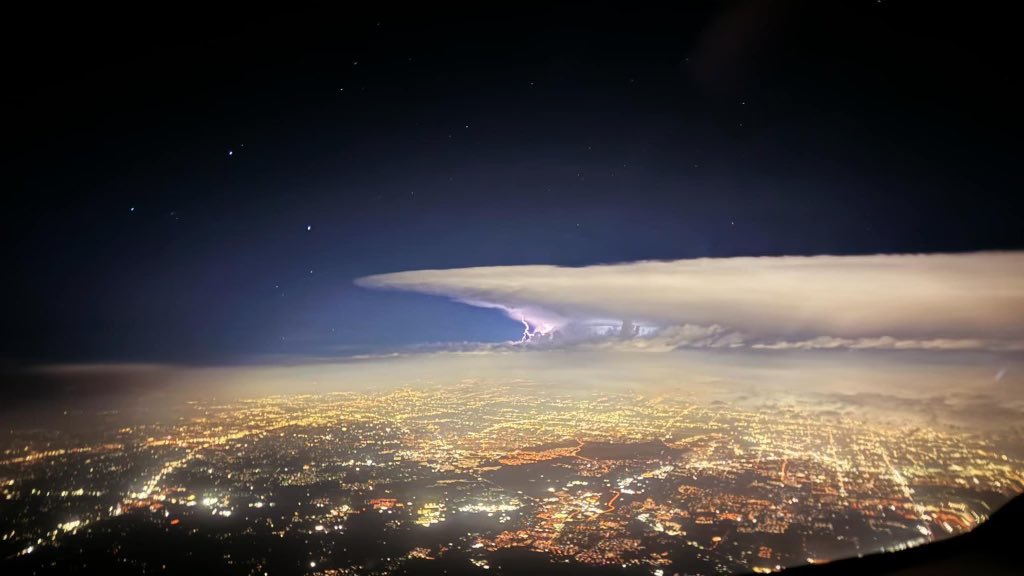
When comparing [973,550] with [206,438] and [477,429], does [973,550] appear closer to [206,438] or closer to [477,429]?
[477,429]

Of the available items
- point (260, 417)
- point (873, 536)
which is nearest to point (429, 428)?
point (260, 417)

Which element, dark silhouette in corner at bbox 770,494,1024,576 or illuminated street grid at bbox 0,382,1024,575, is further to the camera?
illuminated street grid at bbox 0,382,1024,575

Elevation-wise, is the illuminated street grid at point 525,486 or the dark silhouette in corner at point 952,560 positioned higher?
the dark silhouette in corner at point 952,560

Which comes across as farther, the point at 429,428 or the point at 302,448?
the point at 429,428

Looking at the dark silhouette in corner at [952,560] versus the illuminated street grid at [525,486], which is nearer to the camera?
the dark silhouette in corner at [952,560]

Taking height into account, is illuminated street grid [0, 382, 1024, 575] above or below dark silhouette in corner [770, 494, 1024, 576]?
below

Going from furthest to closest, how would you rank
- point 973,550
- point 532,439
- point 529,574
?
point 532,439 → point 529,574 → point 973,550

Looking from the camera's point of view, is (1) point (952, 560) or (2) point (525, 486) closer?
(1) point (952, 560)

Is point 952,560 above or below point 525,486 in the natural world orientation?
above
